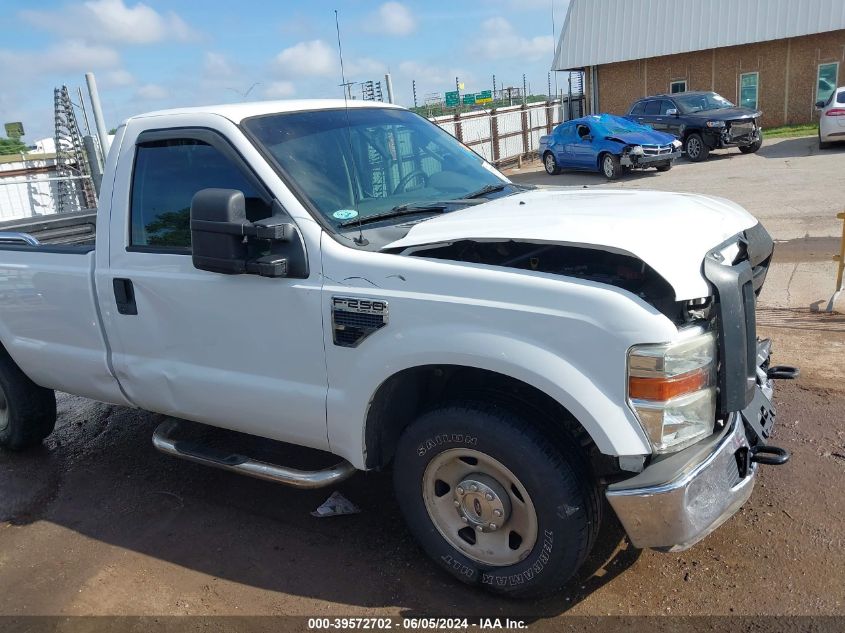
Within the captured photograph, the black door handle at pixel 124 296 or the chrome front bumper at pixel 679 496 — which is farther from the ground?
the black door handle at pixel 124 296

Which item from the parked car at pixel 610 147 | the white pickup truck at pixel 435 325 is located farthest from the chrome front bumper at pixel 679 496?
the parked car at pixel 610 147

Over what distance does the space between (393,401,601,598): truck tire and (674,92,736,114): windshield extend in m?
18.5

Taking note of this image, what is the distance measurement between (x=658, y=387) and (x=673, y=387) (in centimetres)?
6

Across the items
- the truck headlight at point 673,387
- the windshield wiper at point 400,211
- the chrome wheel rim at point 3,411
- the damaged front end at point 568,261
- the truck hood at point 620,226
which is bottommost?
the chrome wheel rim at point 3,411

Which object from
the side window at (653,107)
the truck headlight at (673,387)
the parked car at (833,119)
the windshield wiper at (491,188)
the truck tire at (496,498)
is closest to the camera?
the truck headlight at (673,387)

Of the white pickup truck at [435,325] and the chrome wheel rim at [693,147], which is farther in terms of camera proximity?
the chrome wheel rim at [693,147]

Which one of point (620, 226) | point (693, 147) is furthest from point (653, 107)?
point (620, 226)

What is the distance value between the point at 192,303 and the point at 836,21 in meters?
28.3

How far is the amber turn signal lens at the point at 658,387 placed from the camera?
2521 millimetres

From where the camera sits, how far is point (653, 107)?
65.7 feet

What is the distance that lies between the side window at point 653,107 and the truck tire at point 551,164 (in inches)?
123

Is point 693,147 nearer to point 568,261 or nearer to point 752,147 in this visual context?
point 752,147

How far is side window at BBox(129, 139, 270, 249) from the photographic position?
354 cm

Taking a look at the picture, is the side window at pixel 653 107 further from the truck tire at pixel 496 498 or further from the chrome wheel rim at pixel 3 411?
the truck tire at pixel 496 498
